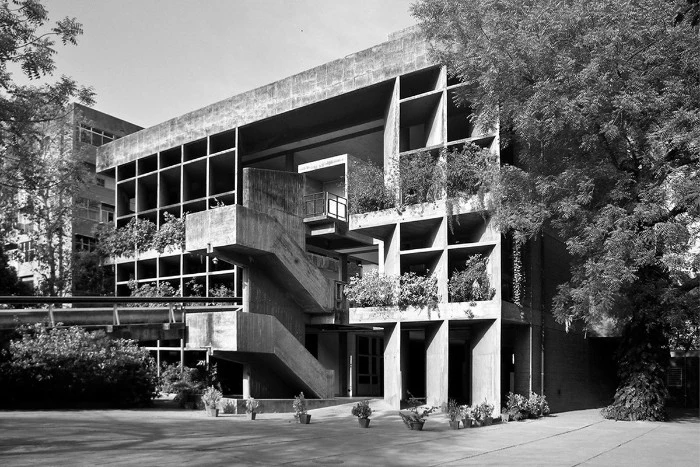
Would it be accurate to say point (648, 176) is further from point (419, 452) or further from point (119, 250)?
point (119, 250)

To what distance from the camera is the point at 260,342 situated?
22.3m

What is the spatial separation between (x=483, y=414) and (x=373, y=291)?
587 cm

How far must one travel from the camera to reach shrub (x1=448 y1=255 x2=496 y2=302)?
21.1m

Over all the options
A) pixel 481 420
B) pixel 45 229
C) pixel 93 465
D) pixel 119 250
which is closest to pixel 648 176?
pixel 481 420

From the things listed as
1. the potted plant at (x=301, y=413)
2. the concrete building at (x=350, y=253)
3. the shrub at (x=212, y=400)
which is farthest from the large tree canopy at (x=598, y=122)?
the shrub at (x=212, y=400)

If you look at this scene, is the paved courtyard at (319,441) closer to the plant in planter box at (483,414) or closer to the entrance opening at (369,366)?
the plant in planter box at (483,414)

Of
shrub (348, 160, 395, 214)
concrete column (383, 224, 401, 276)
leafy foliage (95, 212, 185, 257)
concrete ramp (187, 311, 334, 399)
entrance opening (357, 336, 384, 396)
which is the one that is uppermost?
shrub (348, 160, 395, 214)

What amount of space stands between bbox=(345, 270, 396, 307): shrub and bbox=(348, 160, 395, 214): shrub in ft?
7.58

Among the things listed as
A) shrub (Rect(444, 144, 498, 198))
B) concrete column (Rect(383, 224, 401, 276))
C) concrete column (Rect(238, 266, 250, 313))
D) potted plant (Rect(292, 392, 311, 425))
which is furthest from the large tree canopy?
concrete column (Rect(238, 266, 250, 313))

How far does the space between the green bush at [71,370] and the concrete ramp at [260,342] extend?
215cm

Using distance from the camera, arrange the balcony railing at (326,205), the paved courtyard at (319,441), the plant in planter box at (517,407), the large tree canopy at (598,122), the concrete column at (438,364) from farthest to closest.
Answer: the balcony railing at (326,205)
the concrete column at (438,364)
the plant in planter box at (517,407)
the large tree canopy at (598,122)
the paved courtyard at (319,441)

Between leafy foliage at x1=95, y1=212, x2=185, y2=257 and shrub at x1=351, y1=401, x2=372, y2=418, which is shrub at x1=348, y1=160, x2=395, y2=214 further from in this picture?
leafy foliage at x1=95, y1=212, x2=185, y2=257

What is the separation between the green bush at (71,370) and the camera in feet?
64.6

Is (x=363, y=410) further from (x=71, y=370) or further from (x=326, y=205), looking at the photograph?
(x=326, y=205)
